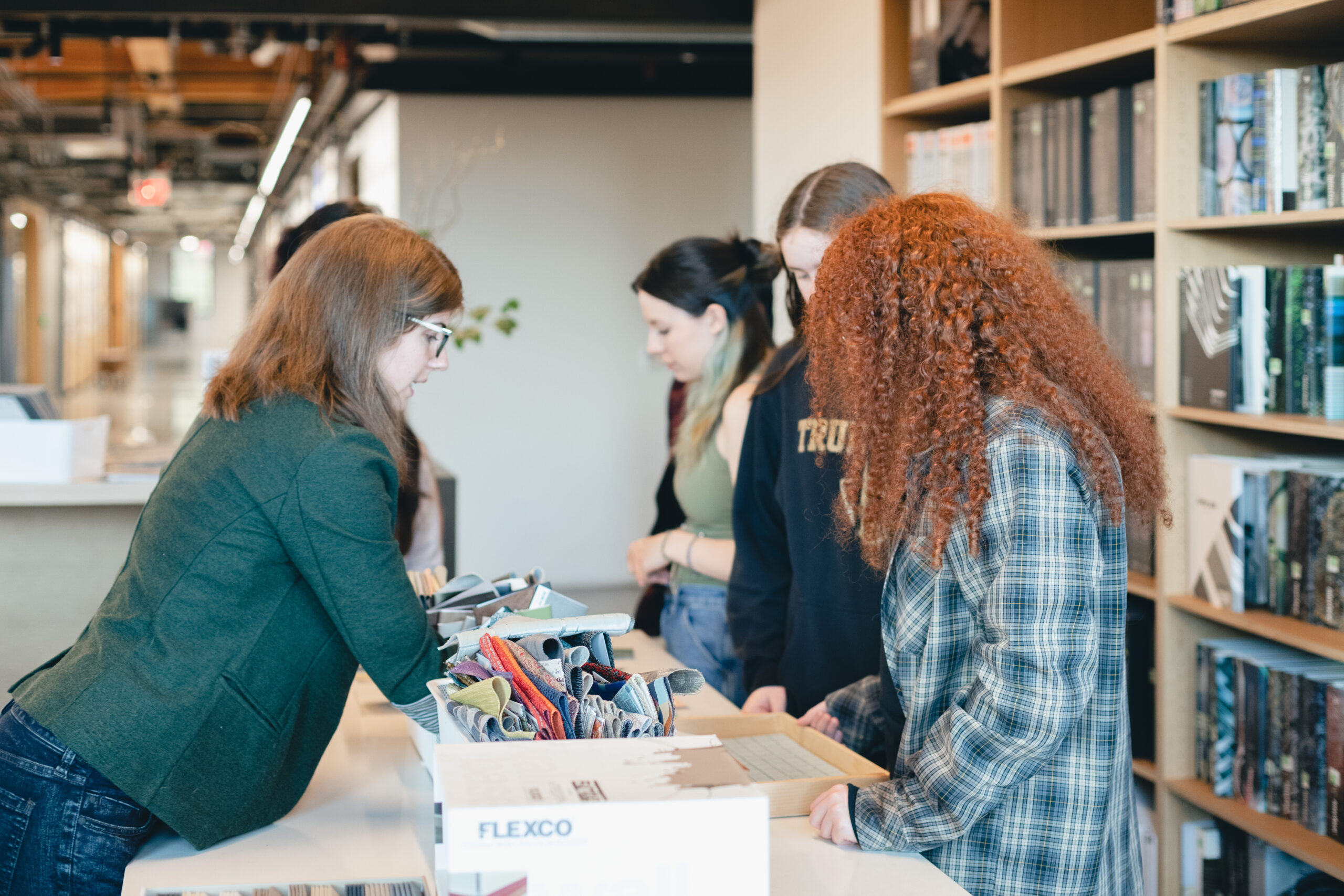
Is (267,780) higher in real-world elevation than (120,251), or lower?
lower

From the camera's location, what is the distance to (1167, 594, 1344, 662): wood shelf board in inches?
91.7

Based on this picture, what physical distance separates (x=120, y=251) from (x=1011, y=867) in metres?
36.5

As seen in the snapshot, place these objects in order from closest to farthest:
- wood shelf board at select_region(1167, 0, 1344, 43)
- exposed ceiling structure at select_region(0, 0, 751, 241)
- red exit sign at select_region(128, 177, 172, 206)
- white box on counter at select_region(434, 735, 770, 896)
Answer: white box on counter at select_region(434, 735, 770, 896)
wood shelf board at select_region(1167, 0, 1344, 43)
exposed ceiling structure at select_region(0, 0, 751, 241)
red exit sign at select_region(128, 177, 172, 206)

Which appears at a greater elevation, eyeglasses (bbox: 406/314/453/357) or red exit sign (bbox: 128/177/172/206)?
red exit sign (bbox: 128/177/172/206)

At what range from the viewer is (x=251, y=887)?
1.49 m

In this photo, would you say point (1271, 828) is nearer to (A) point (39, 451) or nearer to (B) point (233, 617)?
(B) point (233, 617)

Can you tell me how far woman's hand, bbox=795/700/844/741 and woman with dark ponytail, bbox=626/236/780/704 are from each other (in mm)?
716

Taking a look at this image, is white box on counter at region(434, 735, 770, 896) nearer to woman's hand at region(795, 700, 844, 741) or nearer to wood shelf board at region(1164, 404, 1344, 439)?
woman's hand at region(795, 700, 844, 741)

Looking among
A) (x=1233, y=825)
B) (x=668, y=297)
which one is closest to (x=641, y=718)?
(x=668, y=297)

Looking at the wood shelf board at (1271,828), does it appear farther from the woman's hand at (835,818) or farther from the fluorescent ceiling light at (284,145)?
the fluorescent ceiling light at (284,145)

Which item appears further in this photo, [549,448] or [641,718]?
[549,448]

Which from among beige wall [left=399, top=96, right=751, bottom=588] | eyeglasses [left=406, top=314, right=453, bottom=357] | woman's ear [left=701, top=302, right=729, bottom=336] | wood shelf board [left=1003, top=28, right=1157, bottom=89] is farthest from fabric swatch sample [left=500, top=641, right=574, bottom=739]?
beige wall [left=399, top=96, right=751, bottom=588]

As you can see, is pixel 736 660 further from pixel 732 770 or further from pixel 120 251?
pixel 120 251

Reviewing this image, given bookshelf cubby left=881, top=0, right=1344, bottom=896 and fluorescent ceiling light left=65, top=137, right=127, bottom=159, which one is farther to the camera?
fluorescent ceiling light left=65, top=137, right=127, bottom=159
